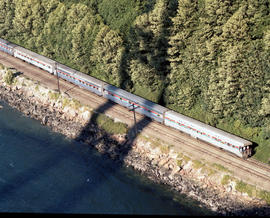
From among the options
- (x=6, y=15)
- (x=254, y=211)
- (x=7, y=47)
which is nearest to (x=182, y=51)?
(x=254, y=211)

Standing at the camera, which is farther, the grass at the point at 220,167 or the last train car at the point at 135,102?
the last train car at the point at 135,102

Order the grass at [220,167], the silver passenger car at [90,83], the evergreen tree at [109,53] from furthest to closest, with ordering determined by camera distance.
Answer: the evergreen tree at [109,53] → the silver passenger car at [90,83] → the grass at [220,167]

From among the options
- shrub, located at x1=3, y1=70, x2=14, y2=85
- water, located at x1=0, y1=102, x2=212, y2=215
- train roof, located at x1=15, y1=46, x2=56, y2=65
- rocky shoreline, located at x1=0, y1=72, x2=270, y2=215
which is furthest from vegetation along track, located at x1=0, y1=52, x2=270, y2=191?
water, located at x1=0, y1=102, x2=212, y2=215

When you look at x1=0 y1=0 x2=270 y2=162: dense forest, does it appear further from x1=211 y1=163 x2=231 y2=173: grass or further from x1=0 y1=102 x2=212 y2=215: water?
x1=0 y1=102 x2=212 y2=215: water

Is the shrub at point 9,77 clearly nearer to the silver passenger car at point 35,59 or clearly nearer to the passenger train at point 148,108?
the silver passenger car at point 35,59

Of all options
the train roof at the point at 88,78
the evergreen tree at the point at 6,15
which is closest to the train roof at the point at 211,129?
the train roof at the point at 88,78

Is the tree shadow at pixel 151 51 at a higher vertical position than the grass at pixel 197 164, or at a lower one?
higher
